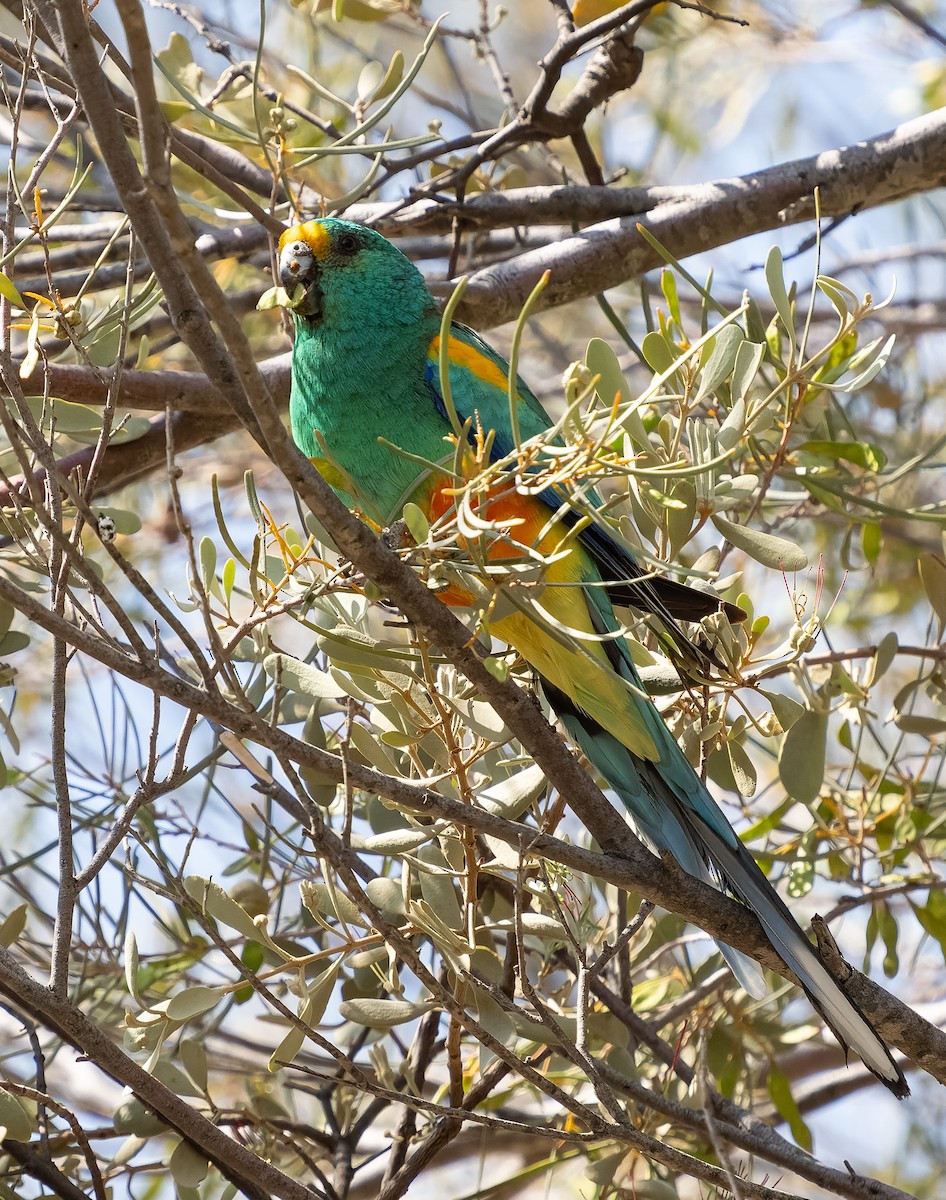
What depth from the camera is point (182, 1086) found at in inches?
72.2

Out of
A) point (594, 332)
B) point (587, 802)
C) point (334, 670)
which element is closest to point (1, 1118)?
point (334, 670)

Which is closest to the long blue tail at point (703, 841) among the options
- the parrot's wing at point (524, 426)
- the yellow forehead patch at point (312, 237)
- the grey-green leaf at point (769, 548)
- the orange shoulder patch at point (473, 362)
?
the parrot's wing at point (524, 426)

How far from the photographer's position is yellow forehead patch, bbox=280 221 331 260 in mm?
2268

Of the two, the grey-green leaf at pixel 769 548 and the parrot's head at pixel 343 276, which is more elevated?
the parrot's head at pixel 343 276

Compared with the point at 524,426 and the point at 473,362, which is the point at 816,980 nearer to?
the point at 524,426

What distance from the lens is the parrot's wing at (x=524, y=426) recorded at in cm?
183

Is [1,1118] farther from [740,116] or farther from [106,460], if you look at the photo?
[740,116]

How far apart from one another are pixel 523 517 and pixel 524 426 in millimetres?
524

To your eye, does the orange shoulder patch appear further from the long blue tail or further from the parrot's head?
the long blue tail

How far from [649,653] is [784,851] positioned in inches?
23.5

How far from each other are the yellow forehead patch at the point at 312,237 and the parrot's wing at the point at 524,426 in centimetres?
30

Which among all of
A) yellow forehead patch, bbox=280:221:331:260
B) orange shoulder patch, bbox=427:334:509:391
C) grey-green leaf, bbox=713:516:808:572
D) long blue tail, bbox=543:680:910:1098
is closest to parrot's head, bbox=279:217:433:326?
yellow forehead patch, bbox=280:221:331:260

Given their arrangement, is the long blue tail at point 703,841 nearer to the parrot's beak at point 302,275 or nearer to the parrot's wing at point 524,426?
the parrot's wing at point 524,426

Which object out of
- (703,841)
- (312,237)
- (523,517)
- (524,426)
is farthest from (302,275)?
(703,841)
